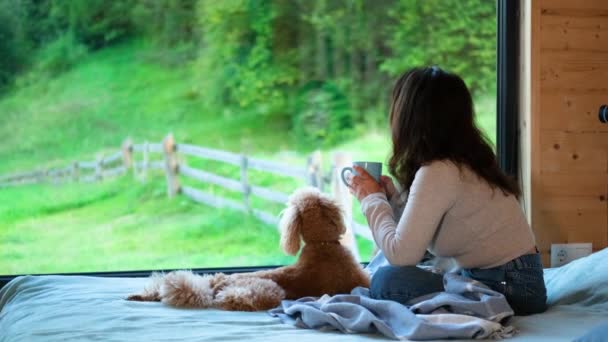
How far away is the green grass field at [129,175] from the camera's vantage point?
4.48 metres

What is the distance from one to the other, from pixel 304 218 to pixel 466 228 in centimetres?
44

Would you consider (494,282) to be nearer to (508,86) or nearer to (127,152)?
(508,86)

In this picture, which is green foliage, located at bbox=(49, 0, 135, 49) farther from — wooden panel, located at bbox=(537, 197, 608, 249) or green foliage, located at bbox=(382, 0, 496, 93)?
wooden panel, located at bbox=(537, 197, 608, 249)

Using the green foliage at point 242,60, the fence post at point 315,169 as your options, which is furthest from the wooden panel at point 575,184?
the green foliage at point 242,60

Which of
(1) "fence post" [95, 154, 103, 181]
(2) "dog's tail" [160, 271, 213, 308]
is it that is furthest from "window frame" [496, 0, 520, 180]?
(1) "fence post" [95, 154, 103, 181]

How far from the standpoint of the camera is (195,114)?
4801mm

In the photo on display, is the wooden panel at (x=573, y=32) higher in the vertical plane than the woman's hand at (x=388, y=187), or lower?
higher

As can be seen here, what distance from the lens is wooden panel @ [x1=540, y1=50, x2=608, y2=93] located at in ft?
8.05

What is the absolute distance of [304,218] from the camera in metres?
1.85

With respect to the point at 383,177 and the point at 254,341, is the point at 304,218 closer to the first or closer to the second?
the point at 383,177

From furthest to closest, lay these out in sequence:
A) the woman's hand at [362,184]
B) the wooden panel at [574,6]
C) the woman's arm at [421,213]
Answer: the wooden panel at [574,6], the woman's hand at [362,184], the woman's arm at [421,213]

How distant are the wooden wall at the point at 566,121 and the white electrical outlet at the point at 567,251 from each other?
0.06ft

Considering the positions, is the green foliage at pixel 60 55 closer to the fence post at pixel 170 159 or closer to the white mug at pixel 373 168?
the fence post at pixel 170 159

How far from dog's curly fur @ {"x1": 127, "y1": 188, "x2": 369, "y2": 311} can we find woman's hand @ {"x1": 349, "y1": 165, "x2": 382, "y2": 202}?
0.50 ft
